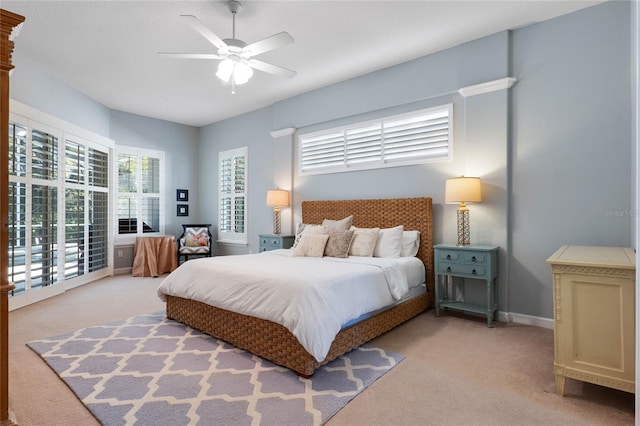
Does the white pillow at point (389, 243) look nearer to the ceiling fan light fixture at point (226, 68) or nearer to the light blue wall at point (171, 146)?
the ceiling fan light fixture at point (226, 68)

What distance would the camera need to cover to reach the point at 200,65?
428 centimetres

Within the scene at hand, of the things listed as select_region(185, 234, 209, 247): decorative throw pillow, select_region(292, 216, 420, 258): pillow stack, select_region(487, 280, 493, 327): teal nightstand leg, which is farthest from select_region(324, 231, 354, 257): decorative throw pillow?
select_region(185, 234, 209, 247): decorative throw pillow

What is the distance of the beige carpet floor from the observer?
1881mm

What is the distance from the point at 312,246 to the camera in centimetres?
383

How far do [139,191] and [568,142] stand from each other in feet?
21.6

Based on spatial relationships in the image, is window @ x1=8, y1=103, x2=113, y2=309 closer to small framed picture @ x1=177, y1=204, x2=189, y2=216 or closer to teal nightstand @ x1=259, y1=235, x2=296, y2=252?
small framed picture @ x1=177, y1=204, x2=189, y2=216

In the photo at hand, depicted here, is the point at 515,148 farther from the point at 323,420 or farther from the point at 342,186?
the point at 323,420

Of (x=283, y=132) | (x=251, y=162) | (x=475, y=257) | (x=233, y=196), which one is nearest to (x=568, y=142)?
(x=475, y=257)

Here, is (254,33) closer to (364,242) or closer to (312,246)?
(312,246)

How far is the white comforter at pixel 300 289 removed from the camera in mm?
2301

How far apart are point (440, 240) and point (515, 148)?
124 cm

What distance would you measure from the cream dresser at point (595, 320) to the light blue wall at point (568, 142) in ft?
3.73

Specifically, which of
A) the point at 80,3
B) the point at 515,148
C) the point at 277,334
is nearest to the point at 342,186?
the point at 515,148

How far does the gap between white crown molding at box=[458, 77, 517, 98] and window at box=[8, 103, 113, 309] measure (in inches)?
190
